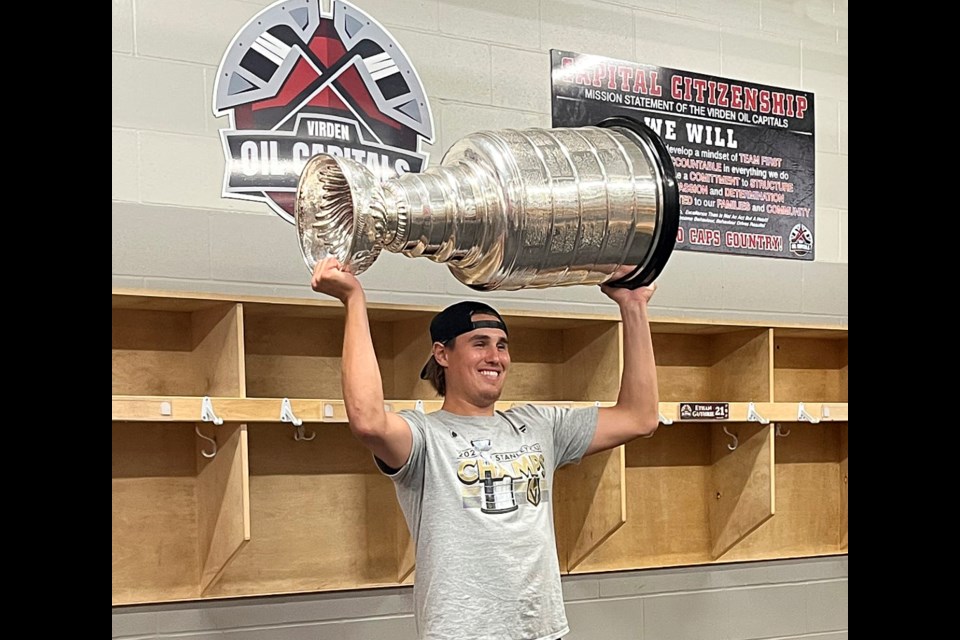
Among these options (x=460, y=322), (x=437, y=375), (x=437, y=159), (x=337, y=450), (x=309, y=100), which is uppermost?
(x=309, y=100)

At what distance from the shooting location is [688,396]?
425 centimetres

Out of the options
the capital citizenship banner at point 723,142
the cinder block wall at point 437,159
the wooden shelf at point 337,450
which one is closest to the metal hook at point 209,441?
the wooden shelf at point 337,450

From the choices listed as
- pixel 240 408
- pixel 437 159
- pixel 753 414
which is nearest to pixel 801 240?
pixel 753 414

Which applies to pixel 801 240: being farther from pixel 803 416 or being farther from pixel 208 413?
pixel 208 413

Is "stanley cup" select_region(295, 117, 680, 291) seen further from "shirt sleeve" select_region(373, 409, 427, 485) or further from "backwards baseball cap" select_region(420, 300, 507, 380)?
"shirt sleeve" select_region(373, 409, 427, 485)

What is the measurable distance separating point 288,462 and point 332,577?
38 centimetres

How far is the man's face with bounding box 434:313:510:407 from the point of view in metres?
2.99

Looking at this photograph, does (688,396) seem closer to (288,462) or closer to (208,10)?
(288,462)

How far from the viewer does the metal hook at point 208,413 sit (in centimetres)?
306

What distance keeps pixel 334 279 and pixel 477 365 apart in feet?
1.80

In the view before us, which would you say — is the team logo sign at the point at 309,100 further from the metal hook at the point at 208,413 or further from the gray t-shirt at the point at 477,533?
the gray t-shirt at the point at 477,533

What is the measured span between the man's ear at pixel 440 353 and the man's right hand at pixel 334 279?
47 centimetres

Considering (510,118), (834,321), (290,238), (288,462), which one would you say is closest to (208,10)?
(290,238)

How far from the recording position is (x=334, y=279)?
8.60ft
